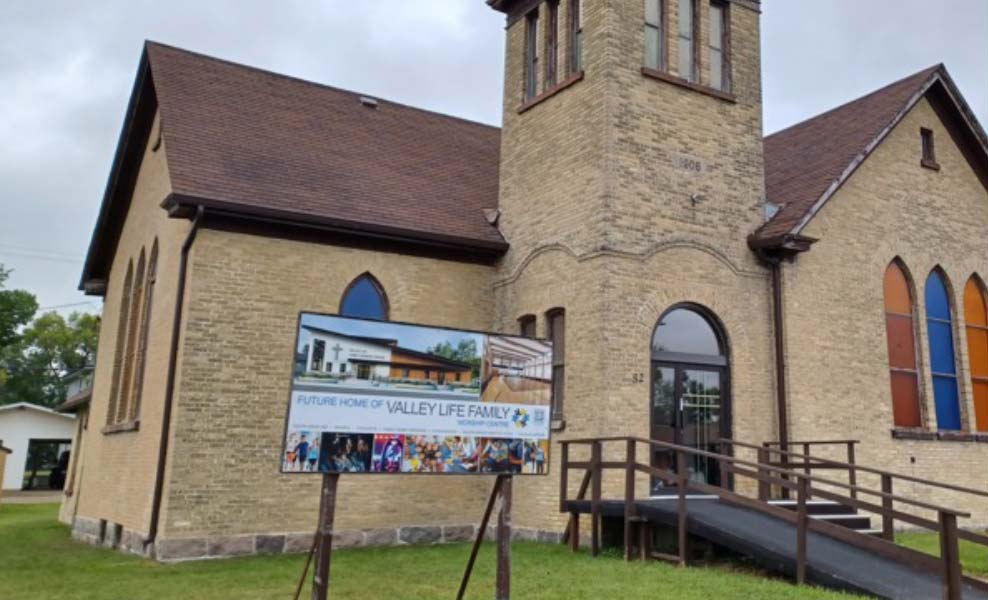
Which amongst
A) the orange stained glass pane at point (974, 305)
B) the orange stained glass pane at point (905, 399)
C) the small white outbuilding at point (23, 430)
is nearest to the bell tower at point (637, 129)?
the orange stained glass pane at point (905, 399)

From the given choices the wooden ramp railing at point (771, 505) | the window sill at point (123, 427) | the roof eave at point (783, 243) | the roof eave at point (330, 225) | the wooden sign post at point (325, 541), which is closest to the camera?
the wooden sign post at point (325, 541)

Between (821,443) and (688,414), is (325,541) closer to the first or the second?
(688,414)

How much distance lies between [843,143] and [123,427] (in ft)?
46.7

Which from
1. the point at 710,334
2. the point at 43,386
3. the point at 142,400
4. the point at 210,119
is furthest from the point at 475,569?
Result: the point at 43,386

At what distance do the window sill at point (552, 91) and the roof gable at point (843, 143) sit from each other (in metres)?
3.97

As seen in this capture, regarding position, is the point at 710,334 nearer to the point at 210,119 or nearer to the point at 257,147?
the point at 257,147

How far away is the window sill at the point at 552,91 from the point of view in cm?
1401

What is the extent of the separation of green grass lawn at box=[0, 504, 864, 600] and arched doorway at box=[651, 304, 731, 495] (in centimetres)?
257

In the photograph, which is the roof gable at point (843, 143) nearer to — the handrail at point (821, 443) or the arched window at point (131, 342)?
the handrail at point (821, 443)

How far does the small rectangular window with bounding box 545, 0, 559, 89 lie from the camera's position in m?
15.1

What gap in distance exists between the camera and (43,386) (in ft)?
277

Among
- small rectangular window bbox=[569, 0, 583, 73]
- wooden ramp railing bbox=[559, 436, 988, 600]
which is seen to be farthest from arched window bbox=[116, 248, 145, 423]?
small rectangular window bbox=[569, 0, 583, 73]

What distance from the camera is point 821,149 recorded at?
55.0 feet

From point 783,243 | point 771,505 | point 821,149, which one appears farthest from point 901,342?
point 771,505
